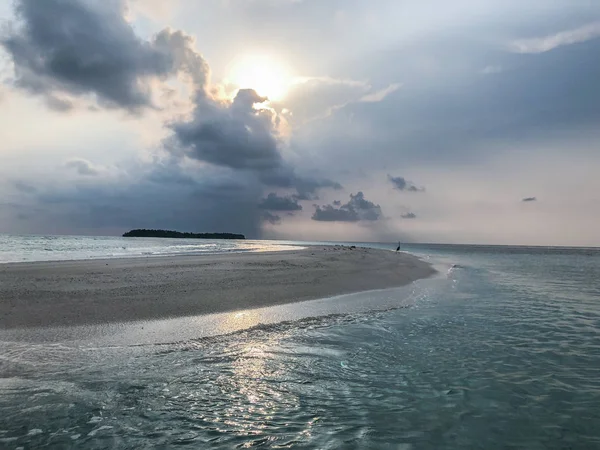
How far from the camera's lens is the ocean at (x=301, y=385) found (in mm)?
5020

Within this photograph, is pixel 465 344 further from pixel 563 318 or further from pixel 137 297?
pixel 137 297

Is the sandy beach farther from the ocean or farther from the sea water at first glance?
the sea water

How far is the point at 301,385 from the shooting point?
264 inches

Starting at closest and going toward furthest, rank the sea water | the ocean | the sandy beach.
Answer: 1. the ocean
2. the sandy beach
3. the sea water

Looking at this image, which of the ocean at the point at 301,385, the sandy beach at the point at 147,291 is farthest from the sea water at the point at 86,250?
the ocean at the point at 301,385

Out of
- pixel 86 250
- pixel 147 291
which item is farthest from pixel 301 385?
pixel 86 250

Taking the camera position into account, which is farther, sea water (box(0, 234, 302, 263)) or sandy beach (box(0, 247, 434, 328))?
sea water (box(0, 234, 302, 263))

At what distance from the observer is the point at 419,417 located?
567cm

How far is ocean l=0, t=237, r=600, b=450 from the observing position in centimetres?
502

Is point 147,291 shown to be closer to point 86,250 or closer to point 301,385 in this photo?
point 301,385

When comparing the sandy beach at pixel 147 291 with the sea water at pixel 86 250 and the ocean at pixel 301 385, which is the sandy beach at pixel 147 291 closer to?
the ocean at pixel 301 385

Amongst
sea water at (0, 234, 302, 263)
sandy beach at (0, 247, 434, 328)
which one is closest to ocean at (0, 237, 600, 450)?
sandy beach at (0, 247, 434, 328)

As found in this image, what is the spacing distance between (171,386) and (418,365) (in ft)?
17.3


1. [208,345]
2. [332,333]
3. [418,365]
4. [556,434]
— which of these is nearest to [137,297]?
[208,345]
